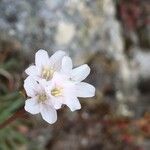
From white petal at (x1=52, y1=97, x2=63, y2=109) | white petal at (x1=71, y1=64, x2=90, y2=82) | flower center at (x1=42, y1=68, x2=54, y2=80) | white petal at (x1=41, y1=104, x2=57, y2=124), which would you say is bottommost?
white petal at (x1=41, y1=104, x2=57, y2=124)

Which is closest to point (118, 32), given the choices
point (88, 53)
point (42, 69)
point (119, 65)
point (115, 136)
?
point (119, 65)

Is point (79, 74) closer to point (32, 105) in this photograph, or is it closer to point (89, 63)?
point (32, 105)

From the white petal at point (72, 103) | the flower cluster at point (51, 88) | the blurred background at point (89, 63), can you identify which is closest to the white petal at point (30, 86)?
the flower cluster at point (51, 88)

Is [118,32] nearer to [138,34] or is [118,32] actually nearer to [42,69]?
[138,34]

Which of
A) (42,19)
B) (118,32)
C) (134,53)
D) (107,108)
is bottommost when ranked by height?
(107,108)

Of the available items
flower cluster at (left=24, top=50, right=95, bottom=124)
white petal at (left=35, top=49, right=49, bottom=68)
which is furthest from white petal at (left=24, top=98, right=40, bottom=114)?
white petal at (left=35, top=49, right=49, bottom=68)

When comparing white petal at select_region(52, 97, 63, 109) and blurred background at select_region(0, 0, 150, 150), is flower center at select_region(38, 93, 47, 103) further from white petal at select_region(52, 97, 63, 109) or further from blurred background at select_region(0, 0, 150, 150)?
blurred background at select_region(0, 0, 150, 150)
